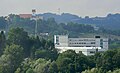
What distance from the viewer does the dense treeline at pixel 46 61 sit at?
46156 millimetres

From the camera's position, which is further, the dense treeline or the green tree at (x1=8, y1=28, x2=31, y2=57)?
the green tree at (x1=8, y1=28, x2=31, y2=57)

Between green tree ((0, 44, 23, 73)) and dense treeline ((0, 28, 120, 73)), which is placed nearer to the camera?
dense treeline ((0, 28, 120, 73))

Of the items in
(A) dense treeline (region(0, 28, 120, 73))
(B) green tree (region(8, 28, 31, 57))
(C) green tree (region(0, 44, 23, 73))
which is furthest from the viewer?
(B) green tree (region(8, 28, 31, 57))

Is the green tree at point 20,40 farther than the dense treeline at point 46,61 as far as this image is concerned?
Yes

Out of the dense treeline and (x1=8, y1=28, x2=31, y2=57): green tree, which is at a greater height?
(x1=8, y1=28, x2=31, y2=57): green tree

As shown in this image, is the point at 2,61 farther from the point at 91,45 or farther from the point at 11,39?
the point at 91,45

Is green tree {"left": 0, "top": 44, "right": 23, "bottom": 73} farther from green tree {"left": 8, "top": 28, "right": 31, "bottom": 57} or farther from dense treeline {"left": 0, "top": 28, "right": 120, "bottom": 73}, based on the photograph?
green tree {"left": 8, "top": 28, "right": 31, "bottom": 57}

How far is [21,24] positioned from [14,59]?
78890 mm

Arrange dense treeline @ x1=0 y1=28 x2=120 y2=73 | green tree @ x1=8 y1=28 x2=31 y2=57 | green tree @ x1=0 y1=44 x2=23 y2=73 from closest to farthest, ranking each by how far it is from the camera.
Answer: dense treeline @ x1=0 y1=28 x2=120 y2=73
green tree @ x1=0 y1=44 x2=23 y2=73
green tree @ x1=8 y1=28 x2=31 y2=57

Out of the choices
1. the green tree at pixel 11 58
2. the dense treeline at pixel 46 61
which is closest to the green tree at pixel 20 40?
the dense treeline at pixel 46 61

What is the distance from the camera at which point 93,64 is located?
49.4m

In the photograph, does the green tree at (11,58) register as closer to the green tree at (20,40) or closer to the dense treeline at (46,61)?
the dense treeline at (46,61)

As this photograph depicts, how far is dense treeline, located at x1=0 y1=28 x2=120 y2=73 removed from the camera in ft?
151

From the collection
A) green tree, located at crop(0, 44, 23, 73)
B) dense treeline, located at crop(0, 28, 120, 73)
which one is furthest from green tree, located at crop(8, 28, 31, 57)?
green tree, located at crop(0, 44, 23, 73)
